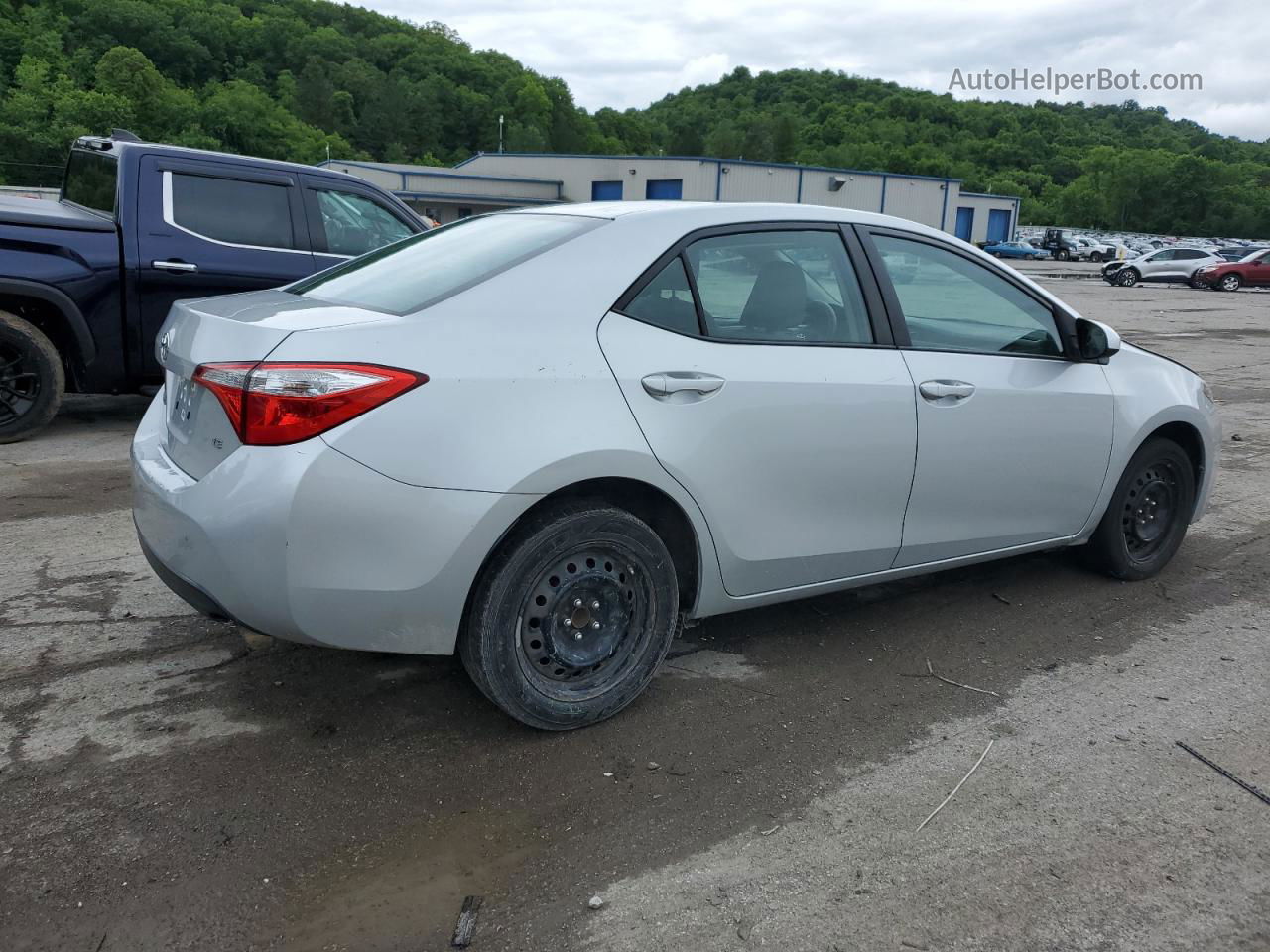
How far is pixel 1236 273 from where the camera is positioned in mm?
40438

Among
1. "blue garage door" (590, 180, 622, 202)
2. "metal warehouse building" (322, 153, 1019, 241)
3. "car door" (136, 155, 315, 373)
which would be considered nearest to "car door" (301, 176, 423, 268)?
"car door" (136, 155, 315, 373)

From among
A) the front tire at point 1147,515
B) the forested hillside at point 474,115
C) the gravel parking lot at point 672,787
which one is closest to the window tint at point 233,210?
the gravel parking lot at point 672,787

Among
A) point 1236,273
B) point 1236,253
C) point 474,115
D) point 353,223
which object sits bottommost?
point 353,223

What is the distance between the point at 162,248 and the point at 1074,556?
588 centimetres

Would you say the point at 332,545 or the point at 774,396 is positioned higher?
the point at 774,396

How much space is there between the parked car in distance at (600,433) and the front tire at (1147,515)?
415 mm

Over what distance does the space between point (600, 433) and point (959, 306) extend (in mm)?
1844

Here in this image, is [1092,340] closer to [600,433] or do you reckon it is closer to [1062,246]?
→ [600,433]

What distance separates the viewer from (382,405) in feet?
9.29

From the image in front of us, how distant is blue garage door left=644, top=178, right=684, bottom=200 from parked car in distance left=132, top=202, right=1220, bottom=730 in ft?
178

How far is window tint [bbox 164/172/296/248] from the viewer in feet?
23.4

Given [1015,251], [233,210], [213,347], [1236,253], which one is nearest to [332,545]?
[213,347]

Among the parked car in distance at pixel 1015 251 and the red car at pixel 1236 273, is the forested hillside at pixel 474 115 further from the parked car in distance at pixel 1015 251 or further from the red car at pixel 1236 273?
the red car at pixel 1236 273

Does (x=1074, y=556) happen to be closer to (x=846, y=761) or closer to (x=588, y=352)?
(x=846, y=761)
